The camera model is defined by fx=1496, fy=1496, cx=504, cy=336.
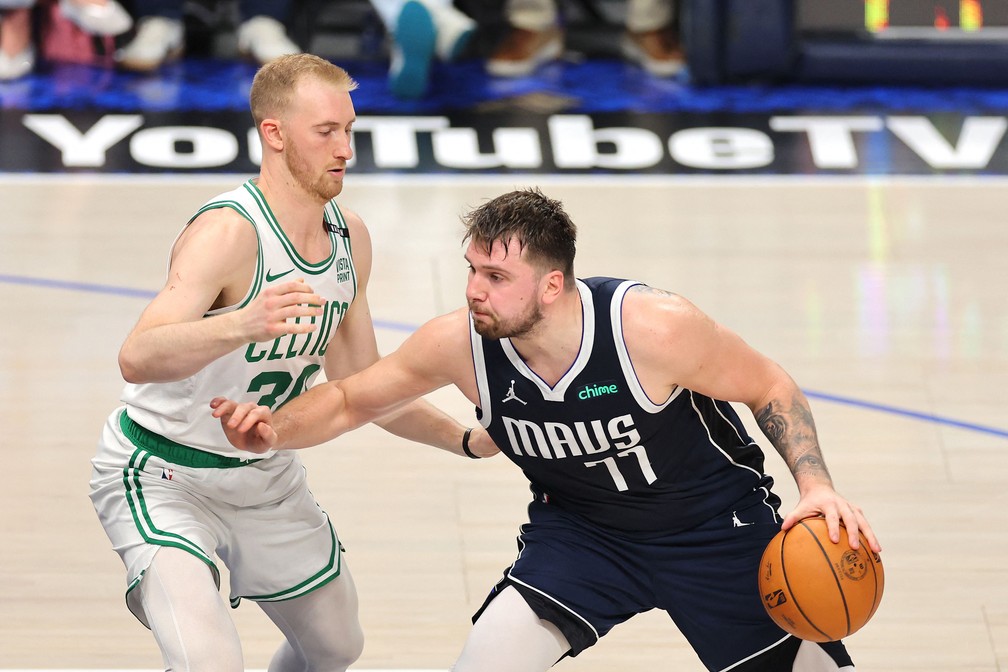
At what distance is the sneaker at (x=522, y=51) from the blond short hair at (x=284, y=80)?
7585mm

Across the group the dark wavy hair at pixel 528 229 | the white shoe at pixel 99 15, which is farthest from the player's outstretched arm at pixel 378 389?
the white shoe at pixel 99 15

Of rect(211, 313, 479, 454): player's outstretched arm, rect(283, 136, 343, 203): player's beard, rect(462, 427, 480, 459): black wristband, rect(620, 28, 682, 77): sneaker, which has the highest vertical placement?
rect(283, 136, 343, 203): player's beard

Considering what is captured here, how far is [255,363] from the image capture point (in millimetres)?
4215

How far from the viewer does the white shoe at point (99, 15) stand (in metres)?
11.1

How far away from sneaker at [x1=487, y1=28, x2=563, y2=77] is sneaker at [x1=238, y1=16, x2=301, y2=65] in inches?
62.1

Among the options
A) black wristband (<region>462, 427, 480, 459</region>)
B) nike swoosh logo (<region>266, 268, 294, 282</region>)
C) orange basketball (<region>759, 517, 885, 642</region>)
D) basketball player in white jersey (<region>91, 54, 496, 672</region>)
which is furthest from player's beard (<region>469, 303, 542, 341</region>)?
orange basketball (<region>759, 517, 885, 642</region>)

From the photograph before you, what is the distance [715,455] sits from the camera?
4301 mm

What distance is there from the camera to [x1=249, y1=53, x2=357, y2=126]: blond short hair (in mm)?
4184

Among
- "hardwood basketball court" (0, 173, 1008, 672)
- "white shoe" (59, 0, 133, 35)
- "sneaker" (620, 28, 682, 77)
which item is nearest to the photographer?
"hardwood basketball court" (0, 173, 1008, 672)

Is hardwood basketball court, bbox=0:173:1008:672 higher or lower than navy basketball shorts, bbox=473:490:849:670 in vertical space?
lower

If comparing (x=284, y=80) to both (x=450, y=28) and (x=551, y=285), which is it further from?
(x=450, y=28)

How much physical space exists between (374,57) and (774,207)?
3.92 metres

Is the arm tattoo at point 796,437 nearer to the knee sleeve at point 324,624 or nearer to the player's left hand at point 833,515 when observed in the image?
the player's left hand at point 833,515

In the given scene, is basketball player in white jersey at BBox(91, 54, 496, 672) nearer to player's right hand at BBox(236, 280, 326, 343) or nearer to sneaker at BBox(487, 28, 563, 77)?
player's right hand at BBox(236, 280, 326, 343)
